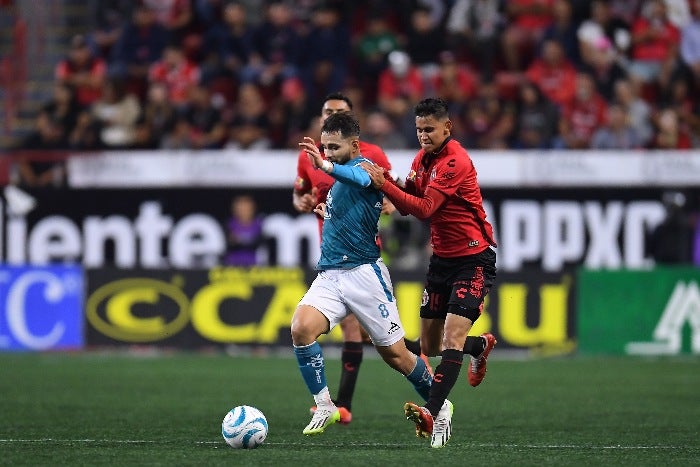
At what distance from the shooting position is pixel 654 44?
21.0 meters

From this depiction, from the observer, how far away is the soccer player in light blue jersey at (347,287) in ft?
30.6

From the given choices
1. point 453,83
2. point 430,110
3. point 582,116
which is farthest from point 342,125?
point 453,83

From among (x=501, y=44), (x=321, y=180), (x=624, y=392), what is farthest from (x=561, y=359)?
(x=321, y=180)

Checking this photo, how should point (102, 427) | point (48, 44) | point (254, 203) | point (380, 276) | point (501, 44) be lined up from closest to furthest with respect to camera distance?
point (380, 276) < point (102, 427) < point (254, 203) < point (501, 44) < point (48, 44)

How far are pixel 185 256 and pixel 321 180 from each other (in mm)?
8723

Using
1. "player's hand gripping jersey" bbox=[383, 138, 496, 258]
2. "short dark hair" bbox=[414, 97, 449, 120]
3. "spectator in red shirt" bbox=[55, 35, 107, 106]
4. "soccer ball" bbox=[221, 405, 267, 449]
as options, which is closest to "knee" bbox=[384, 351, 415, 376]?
"player's hand gripping jersey" bbox=[383, 138, 496, 258]

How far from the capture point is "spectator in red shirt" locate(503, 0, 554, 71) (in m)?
21.0

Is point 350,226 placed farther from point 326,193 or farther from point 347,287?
point 326,193

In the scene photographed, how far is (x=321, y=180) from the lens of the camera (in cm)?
1088

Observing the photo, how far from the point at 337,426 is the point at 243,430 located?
1920 millimetres

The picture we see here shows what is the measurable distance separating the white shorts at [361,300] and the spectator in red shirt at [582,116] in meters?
10.4

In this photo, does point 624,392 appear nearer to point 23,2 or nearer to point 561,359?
point 561,359

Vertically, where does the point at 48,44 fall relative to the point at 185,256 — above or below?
above

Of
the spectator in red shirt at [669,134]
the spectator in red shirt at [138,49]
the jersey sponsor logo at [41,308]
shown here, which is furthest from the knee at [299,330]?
the spectator in red shirt at [138,49]
